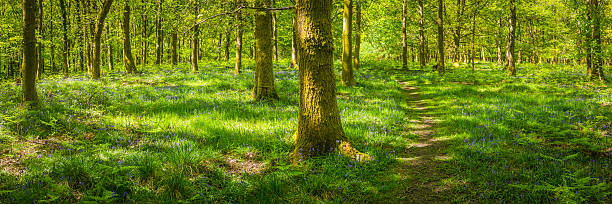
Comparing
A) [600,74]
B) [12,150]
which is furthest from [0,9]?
[600,74]

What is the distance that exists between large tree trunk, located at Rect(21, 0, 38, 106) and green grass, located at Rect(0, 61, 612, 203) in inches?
20.3

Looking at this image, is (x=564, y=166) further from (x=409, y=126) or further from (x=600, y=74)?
(x=600, y=74)

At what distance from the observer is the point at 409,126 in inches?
320

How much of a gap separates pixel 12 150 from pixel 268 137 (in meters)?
4.60

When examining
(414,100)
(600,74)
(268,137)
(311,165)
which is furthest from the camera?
(600,74)

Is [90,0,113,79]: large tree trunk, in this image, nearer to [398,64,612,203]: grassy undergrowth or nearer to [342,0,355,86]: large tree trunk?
[342,0,355,86]: large tree trunk

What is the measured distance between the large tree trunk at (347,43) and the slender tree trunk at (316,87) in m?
8.29

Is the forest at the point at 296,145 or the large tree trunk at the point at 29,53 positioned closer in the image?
the forest at the point at 296,145

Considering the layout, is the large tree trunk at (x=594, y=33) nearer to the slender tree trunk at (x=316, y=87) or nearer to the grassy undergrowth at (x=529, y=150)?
the grassy undergrowth at (x=529, y=150)

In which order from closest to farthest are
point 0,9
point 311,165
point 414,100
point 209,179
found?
point 209,179, point 311,165, point 414,100, point 0,9

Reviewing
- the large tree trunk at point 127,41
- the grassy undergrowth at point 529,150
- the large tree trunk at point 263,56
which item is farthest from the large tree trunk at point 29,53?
the large tree trunk at point 127,41

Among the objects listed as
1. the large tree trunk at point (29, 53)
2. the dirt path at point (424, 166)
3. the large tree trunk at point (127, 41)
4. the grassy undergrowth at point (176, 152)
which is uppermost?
the large tree trunk at point (127, 41)

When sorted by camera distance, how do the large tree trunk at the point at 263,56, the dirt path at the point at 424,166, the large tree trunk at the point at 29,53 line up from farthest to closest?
1. the large tree trunk at the point at 263,56
2. the large tree trunk at the point at 29,53
3. the dirt path at the point at 424,166

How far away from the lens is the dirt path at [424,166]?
418 cm
